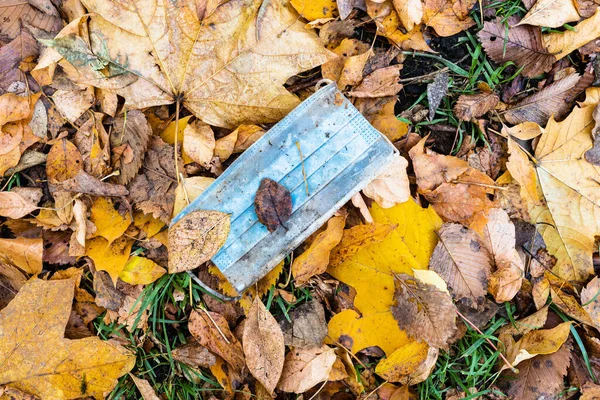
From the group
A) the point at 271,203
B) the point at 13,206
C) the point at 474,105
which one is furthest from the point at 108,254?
the point at 474,105

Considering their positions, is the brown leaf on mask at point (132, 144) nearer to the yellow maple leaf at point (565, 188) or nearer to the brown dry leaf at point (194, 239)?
the brown dry leaf at point (194, 239)

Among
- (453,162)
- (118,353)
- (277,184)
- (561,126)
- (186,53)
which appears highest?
(186,53)

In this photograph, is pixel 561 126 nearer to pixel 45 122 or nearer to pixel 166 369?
pixel 166 369

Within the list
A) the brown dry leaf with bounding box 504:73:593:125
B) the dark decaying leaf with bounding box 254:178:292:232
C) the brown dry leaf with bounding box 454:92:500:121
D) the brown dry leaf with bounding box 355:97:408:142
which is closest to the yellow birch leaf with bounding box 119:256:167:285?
the dark decaying leaf with bounding box 254:178:292:232

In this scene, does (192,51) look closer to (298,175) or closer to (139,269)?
(298,175)

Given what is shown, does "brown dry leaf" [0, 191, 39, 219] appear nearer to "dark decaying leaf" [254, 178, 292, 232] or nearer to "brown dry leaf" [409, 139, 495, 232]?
"dark decaying leaf" [254, 178, 292, 232]

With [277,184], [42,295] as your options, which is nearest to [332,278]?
[277,184]
